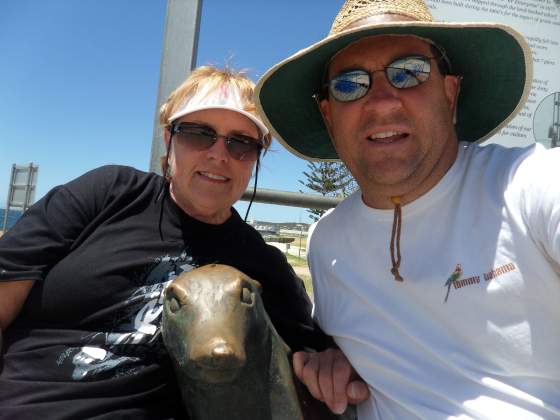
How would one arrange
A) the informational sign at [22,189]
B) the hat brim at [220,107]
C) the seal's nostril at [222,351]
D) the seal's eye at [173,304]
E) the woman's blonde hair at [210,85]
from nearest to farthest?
the seal's nostril at [222,351] → the seal's eye at [173,304] → the hat brim at [220,107] → the woman's blonde hair at [210,85] → the informational sign at [22,189]

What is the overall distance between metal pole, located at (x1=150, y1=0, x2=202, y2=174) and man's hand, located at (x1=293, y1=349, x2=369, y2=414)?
137 centimetres

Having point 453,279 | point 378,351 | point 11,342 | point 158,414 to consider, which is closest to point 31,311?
point 11,342

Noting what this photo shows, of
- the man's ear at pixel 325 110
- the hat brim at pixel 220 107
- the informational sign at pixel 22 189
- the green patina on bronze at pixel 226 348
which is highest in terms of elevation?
the man's ear at pixel 325 110

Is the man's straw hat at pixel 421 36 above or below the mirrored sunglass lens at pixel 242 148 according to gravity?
above

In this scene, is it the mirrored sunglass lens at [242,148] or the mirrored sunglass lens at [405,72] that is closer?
the mirrored sunglass lens at [405,72]

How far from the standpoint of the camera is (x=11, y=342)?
5.46 feet

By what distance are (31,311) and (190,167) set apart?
81cm

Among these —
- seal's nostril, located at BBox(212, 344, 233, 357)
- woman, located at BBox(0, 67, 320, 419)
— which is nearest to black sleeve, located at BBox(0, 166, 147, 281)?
woman, located at BBox(0, 67, 320, 419)

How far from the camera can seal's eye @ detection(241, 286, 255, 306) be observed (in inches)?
49.9

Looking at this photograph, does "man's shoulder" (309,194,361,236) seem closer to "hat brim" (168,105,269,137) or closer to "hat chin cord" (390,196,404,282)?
"hat chin cord" (390,196,404,282)

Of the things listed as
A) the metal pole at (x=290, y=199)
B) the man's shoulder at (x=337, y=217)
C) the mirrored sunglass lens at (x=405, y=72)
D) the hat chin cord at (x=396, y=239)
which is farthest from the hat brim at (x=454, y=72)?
the hat chin cord at (x=396, y=239)

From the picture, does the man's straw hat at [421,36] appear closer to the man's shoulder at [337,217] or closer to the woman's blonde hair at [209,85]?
the woman's blonde hair at [209,85]

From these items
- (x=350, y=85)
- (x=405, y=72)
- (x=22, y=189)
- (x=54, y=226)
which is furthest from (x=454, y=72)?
(x=22, y=189)

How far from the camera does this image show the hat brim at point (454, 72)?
1688mm
